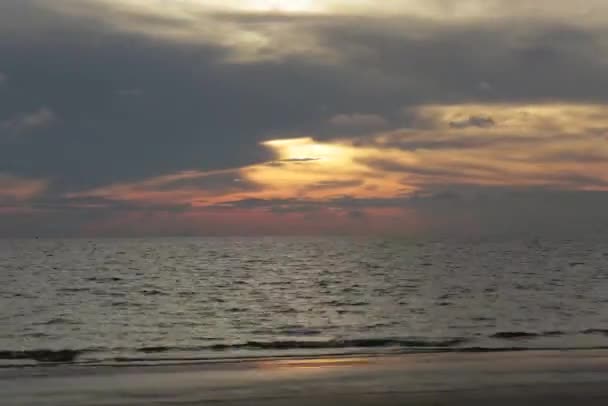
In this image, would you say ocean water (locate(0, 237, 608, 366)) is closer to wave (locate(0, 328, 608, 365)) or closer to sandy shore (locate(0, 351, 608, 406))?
wave (locate(0, 328, 608, 365))

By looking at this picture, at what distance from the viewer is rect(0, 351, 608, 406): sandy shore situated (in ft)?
46.0

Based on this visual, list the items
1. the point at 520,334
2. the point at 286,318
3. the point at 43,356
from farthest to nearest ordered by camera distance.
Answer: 1. the point at 286,318
2. the point at 520,334
3. the point at 43,356

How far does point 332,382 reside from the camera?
15.7 metres

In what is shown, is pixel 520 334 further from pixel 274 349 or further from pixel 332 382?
pixel 332 382

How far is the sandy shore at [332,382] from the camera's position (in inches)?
551

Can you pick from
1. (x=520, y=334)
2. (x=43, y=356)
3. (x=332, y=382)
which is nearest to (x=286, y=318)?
(x=520, y=334)

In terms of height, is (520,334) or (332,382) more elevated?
(332,382)

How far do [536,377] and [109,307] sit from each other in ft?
108

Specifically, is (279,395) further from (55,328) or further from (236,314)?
(236,314)

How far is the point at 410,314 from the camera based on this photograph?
39719 millimetres

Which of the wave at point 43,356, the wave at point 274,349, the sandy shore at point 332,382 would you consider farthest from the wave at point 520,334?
the wave at point 43,356

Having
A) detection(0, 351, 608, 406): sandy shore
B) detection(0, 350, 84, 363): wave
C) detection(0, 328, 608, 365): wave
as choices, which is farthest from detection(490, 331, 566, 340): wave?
detection(0, 350, 84, 363): wave

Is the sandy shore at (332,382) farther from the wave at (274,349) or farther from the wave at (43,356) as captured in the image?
the wave at (274,349)

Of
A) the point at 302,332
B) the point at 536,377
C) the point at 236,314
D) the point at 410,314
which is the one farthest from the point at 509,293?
the point at 536,377
